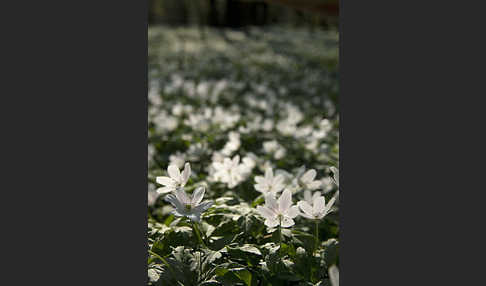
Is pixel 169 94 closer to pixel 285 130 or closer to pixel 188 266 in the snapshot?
pixel 285 130

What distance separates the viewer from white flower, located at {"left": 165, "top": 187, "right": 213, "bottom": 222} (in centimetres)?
151

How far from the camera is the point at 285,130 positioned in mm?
3721

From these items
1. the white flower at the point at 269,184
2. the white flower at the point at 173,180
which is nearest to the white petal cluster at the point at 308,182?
the white flower at the point at 269,184

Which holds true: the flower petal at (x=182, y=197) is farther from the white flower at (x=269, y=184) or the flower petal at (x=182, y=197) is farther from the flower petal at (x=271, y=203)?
the white flower at (x=269, y=184)

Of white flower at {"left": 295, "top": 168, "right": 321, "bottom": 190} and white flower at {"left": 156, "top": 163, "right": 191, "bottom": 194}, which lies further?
white flower at {"left": 295, "top": 168, "right": 321, "bottom": 190}

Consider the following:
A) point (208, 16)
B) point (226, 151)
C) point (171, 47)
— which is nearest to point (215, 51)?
point (171, 47)

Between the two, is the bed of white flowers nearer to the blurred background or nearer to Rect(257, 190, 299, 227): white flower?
Rect(257, 190, 299, 227): white flower

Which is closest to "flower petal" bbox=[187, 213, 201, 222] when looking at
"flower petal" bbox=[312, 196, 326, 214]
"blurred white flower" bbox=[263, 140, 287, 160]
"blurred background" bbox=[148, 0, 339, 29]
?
"flower petal" bbox=[312, 196, 326, 214]

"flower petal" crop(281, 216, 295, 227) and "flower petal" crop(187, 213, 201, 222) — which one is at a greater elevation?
"flower petal" crop(187, 213, 201, 222)

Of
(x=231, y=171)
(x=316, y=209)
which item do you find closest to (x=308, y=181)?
(x=231, y=171)

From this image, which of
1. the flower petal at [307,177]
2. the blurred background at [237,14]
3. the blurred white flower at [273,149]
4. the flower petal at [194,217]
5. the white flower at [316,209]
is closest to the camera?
the flower petal at [194,217]

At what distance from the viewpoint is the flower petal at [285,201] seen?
5.04 ft

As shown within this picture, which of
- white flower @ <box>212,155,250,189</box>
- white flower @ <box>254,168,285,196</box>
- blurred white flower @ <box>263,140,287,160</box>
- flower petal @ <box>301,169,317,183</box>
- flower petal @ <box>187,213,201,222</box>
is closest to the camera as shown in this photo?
flower petal @ <box>187,213,201,222</box>

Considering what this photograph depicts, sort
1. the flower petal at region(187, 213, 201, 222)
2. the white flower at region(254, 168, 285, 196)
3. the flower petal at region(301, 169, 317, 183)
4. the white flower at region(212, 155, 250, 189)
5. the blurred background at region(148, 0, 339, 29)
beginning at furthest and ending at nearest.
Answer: the blurred background at region(148, 0, 339, 29)
the white flower at region(212, 155, 250, 189)
the flower petal at region(301, 169, 317, 183)
the white flower at region(254, 168, 285, 196)
the flower petal at region(187, 213, 201, 222)
